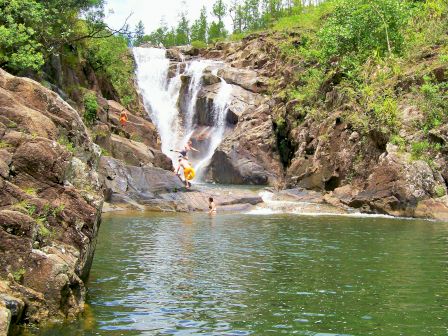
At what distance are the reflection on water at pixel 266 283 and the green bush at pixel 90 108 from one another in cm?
1650

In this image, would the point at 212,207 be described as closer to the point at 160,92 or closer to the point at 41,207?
the point at 41,207

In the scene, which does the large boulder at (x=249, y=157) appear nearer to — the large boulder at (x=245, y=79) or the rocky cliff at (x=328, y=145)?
the rocky cliff at (x=328, y=145)

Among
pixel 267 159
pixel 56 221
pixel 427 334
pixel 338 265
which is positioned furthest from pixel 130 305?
pixel 267 159

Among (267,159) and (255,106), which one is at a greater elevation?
(255,106)

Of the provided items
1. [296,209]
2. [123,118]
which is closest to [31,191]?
[296,209]

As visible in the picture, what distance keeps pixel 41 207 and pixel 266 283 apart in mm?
5239

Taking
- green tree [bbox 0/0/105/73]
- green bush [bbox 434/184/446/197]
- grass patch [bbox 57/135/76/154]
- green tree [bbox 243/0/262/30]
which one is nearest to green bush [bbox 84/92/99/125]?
green tree [bbox 0/0/105/73]

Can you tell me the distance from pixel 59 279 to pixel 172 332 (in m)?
1.90

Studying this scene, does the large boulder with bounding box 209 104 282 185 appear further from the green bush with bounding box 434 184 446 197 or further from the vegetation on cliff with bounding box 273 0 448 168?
the green bush with bounding box 434 184 446 197

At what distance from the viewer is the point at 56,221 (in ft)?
31.4

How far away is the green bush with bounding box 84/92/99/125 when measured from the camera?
3603 cm

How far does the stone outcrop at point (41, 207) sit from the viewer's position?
7.86 meters

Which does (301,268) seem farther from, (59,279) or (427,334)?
(59,279)

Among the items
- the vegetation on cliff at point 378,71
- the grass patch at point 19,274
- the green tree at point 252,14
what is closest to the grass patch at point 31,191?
the grass patch at point 19,274
